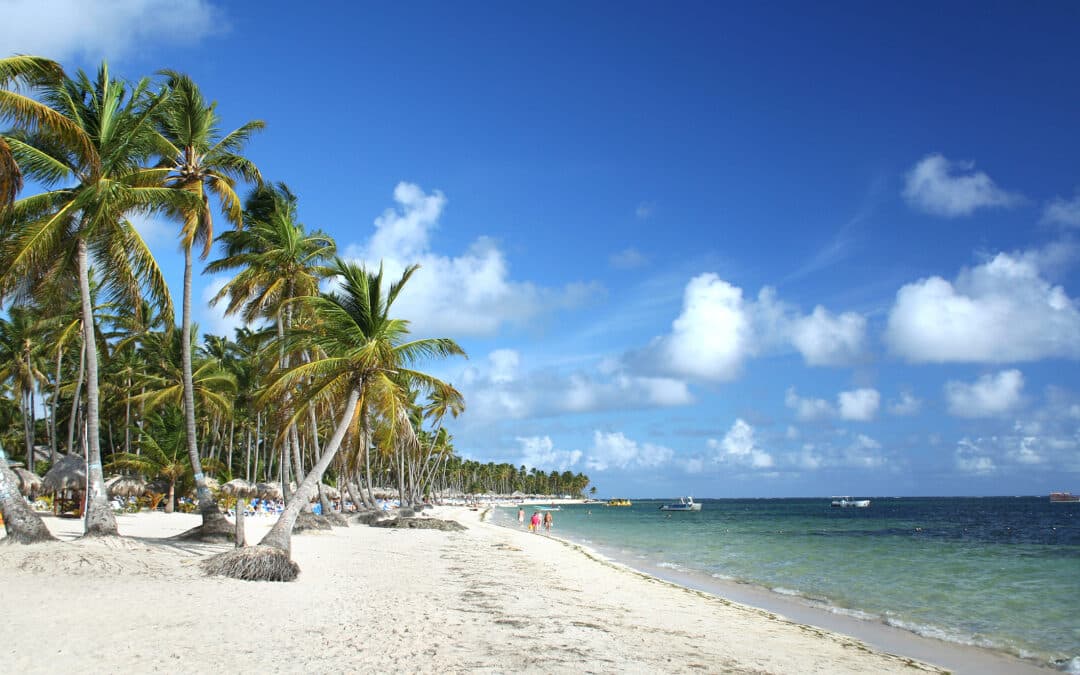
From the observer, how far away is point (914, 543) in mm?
37188

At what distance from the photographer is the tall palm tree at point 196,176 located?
1565 centimetres

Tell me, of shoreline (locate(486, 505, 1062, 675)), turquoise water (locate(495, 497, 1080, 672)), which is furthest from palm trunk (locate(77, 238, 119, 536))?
turquoise water (locate(495, 497, 1080, 672))

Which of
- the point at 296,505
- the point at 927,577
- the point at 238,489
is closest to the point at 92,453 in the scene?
the point at 296,505

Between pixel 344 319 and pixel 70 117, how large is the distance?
647cm

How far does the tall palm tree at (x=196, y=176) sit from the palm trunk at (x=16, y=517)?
3587mm

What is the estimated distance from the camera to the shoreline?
10.2 meters

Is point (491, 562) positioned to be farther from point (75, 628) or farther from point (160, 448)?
point (160, 448)

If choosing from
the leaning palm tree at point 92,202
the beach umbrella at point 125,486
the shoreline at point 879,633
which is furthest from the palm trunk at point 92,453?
the beach umbrella at point 125,486

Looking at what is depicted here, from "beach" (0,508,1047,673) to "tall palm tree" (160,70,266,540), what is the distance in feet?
5.07

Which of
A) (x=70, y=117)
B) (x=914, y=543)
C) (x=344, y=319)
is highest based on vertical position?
(x=70, y=117)

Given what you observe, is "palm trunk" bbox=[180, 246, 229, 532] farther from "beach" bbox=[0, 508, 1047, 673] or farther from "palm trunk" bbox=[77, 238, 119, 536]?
"palm trunk" bbox=[77, 238, 119, 536]

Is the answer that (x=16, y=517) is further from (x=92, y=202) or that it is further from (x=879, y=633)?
(x=879, y=633)

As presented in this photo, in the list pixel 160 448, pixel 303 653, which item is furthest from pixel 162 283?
pixel 160 448

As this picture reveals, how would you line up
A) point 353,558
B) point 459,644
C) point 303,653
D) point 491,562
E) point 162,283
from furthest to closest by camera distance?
point 491,562 → point 353,558 → point 162,283 → point 459,644 → point 303,653
